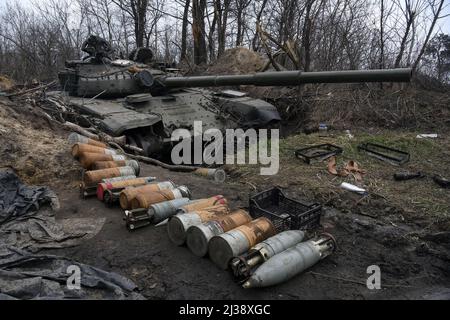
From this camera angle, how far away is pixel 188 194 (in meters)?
5.30

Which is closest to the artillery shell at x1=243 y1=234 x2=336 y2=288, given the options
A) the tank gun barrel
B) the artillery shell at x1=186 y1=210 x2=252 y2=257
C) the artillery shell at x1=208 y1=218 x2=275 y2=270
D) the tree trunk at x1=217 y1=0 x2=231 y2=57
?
the artillery shell at x1=208 y1=218 x2=275 y2=270

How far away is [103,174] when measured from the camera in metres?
5.69

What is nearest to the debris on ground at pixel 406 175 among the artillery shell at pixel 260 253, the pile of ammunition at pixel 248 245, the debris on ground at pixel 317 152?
the debris on ground at pixel 317 152

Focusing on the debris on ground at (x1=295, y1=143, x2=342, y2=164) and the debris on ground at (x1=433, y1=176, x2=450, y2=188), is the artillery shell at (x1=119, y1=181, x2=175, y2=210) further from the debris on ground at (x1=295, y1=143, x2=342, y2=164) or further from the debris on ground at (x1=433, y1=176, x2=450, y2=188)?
the debris on ground at (x1=433, y1=176, x2=450, y2=188)

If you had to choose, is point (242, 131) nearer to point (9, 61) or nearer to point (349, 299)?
point (349, 299)

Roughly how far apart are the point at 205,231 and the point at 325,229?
1.58 m

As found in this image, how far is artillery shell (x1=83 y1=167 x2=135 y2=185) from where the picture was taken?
18.2 feet

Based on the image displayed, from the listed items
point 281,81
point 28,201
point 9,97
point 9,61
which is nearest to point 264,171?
point 281,81

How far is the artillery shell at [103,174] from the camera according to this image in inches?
219

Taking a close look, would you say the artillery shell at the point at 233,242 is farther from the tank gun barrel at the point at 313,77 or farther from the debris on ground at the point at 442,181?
the debris on ground at the point at 442,181

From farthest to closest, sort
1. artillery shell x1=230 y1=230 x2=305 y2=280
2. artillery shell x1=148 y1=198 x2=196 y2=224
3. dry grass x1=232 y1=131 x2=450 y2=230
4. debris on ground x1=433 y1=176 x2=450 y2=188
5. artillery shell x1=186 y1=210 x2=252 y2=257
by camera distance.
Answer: debris on ground x1=433 y1=176 x2=450 y2=188 < dry grass x1=232 y1=131 x2=450 y2=230 < artillery shell x1=148 y1=198 x2=196 y2=224 < artillery shell x1=186 y1=210 x2=252 y2=257 < artillery shell x1=230 y1=230 x2=305 y2=280

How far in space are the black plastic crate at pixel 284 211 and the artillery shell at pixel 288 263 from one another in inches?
15.7

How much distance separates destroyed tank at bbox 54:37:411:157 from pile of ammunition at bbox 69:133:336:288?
2.69 meters

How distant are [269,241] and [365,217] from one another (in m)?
1.91
